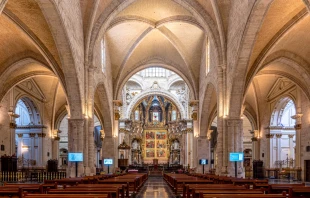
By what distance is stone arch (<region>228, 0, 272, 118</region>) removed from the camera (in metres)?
15.5

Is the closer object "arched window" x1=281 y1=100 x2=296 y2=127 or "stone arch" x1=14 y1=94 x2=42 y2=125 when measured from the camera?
"stone arch" x1=14 y1=94 x2=42 y2=125

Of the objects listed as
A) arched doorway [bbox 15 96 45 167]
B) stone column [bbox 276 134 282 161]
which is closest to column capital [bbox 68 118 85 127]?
arched doorway [bbox 15 96 45 167]

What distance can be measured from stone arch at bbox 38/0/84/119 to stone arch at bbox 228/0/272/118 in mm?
7601

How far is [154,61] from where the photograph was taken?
118 ft

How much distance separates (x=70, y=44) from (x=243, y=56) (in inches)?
310

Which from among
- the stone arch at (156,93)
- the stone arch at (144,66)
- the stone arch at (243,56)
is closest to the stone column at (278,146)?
the stone arch at (144,66)

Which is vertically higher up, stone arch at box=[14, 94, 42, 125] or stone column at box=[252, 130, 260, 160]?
stone arch at box=[14, 94, 42, 125]

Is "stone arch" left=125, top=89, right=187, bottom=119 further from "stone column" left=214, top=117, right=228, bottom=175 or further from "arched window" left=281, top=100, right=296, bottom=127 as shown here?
"stone column" left=214, top=117, right=228, bottom=175

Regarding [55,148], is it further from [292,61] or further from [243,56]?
[243,56]

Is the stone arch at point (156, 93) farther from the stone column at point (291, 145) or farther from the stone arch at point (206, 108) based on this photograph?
the stone column at point (291, 145)

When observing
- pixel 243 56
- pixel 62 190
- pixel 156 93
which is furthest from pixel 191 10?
pixel 156 93

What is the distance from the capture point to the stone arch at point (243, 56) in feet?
50.8

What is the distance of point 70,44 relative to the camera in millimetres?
18125

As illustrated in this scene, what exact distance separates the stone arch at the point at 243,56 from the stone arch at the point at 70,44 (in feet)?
24.9
